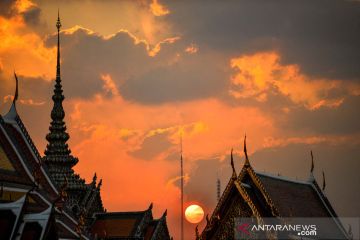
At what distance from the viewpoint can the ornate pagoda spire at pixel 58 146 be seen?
50.7 m

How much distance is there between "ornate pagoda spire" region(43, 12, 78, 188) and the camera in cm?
5069

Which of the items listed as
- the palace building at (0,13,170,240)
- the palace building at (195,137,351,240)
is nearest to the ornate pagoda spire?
the palace building at (0,13,170,240)

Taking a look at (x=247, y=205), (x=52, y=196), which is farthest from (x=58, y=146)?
(x=247, y=205)

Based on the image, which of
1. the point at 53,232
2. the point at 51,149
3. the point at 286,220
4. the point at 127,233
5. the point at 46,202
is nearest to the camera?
the point at 286,220

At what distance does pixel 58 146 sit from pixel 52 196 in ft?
70.1

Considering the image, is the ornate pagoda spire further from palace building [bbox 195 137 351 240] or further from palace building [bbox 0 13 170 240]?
palace building [bbox 195 137 351 240]

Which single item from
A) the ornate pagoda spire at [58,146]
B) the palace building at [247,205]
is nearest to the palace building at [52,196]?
the ornate pagoda spire at [58,146]

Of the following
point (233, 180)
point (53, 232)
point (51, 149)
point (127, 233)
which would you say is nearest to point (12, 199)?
point (53, 232)

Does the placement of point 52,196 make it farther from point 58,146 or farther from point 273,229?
point 58,146

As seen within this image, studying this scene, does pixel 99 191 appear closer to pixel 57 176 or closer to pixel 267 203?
pixel 57 176

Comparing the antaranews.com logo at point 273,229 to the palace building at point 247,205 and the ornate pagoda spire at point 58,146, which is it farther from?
the ornate pagoda spire at point 58,146

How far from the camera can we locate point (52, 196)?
3050 centimetres

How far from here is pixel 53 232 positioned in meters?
23.9

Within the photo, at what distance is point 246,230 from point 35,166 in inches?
543
